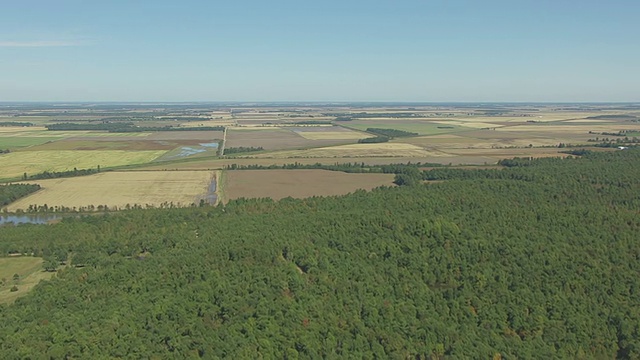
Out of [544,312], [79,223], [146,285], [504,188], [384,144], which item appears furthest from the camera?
[384,144]

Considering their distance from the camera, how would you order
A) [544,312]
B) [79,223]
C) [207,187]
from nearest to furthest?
1. [544,312]
2. [79,223]
3. [207,187]

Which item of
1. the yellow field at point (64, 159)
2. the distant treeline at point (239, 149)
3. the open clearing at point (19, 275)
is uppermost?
the distant treeline at point (239, 149)

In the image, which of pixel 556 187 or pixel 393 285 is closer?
pixel 393 285

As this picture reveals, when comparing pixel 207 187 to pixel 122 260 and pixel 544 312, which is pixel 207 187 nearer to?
pixel 122 260

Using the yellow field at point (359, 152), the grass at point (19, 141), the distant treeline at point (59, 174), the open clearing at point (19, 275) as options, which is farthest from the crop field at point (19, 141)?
the open clearing at point (19, 275)

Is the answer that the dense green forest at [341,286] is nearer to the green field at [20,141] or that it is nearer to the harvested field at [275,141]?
Result: the harvested field at [275,141]

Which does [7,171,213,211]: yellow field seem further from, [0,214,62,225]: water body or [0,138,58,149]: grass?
[0,138,58,149]: grass

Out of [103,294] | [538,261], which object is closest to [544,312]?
[538,261]
